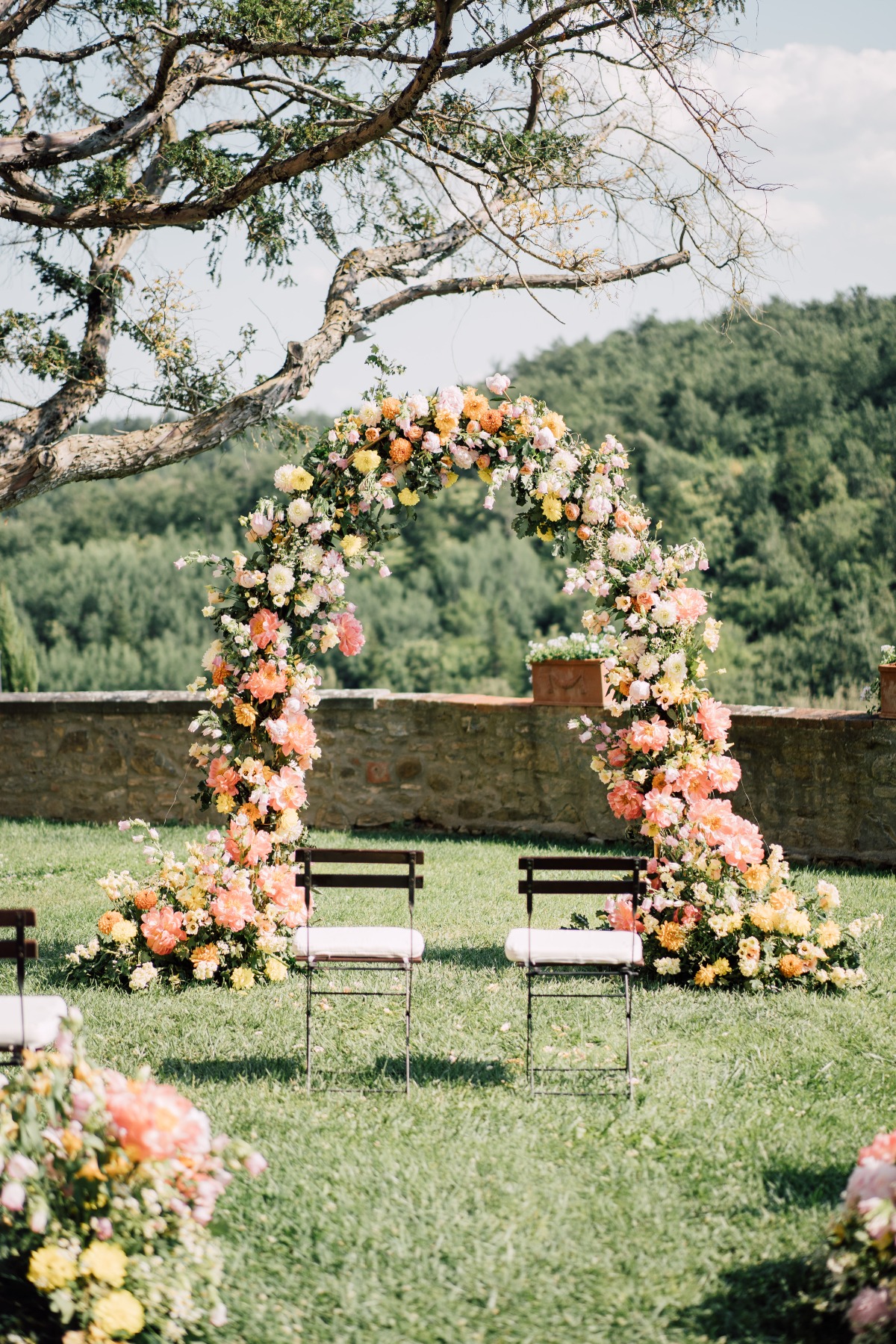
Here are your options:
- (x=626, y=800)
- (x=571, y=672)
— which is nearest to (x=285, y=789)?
(x=626, y=800)

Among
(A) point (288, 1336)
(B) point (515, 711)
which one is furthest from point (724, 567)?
(A) point (288, 1336)

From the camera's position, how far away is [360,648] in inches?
203

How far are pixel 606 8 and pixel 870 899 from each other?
482cm

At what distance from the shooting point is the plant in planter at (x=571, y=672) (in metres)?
8.49

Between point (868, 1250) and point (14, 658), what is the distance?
13.0m

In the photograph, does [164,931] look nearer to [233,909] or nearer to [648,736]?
[233,909]

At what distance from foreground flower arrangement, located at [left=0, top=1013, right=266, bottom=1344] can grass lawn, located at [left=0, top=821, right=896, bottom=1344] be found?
23cm

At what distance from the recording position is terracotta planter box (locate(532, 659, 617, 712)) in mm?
8484

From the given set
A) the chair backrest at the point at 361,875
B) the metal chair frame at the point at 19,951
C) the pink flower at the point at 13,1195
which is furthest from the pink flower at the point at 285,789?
the pink flower at the point at 13,1195

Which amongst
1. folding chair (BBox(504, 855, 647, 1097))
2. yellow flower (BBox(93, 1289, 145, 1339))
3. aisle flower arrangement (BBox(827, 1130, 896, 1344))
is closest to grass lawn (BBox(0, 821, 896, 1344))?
folding chair (BBox(504, 855, 647, 1097))

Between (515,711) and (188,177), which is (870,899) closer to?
(515,711)

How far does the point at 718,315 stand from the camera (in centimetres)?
676

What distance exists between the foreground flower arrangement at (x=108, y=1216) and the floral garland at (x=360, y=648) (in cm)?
251

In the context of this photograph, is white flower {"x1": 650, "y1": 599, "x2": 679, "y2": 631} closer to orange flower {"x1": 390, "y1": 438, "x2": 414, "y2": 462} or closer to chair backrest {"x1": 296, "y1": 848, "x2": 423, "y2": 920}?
orange flower {"x1": 390, "y1": 438, "x2": 414, "y2": 462}
